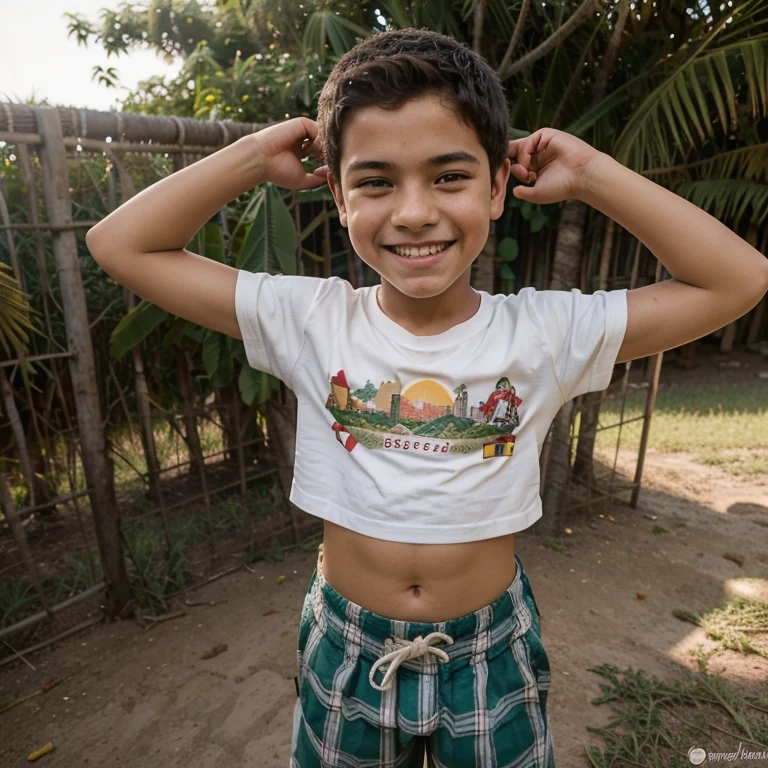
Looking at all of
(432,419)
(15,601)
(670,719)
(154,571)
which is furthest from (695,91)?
(15,601)

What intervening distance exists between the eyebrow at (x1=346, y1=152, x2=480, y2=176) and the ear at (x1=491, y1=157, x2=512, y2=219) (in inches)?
6.2

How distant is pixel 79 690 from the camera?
2.72 metres

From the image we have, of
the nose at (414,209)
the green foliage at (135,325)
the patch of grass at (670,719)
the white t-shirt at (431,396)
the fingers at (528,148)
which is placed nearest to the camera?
the nose at (414,209)

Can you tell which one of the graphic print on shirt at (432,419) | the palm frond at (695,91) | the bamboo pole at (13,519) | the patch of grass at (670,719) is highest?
→ the palm frond at (695,91)

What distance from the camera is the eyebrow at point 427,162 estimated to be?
3.76 feet

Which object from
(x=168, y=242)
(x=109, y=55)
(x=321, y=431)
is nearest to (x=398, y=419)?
(x=321, y=431)

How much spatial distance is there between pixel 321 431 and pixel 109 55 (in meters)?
13.5

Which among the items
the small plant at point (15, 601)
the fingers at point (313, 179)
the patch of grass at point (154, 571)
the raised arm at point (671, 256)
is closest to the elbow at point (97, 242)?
the fingers at point (313, 179)

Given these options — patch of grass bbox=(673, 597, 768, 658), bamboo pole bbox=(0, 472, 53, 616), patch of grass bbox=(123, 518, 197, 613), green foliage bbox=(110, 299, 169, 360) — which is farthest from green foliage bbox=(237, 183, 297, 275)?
patch of grass bbox=(673, 597, 768, 658)

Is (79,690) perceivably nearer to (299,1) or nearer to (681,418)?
(299,1)

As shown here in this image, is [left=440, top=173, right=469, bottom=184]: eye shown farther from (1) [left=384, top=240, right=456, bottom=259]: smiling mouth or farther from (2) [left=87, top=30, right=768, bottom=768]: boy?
(1) [left=384, top=240, right=456, bottom=259]: smiling mouth

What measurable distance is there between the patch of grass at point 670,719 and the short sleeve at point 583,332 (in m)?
1.70

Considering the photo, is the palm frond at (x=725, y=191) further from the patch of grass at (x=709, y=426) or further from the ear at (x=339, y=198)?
the ear at (x=339, y=198)

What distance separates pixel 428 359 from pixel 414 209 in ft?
1.01
